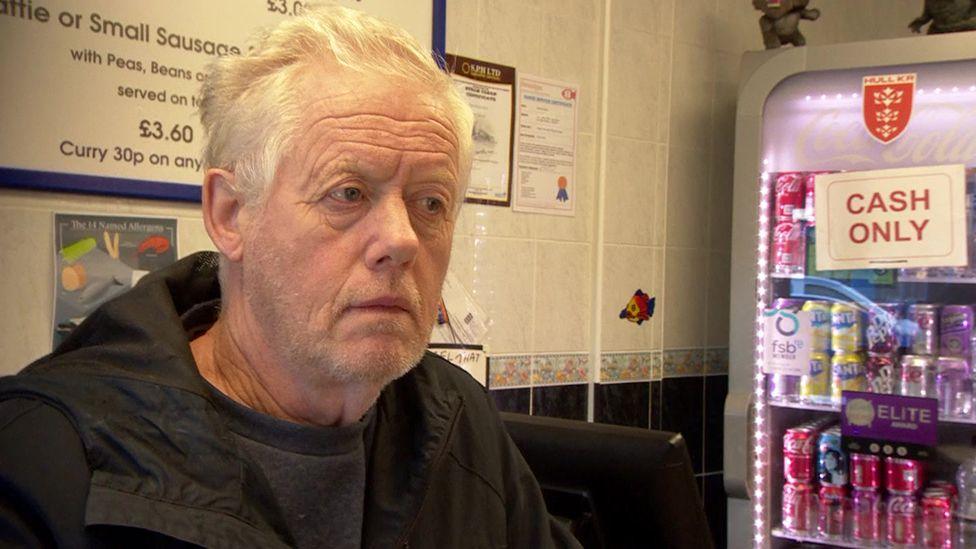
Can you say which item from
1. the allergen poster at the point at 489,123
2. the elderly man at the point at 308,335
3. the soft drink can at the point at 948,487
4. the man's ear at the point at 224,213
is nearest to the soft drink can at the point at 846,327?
the soft drink can at the point at 948,487

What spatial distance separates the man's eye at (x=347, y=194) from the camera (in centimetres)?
123

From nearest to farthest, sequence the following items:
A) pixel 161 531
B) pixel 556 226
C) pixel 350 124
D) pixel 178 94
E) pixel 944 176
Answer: pixel 161 531, pixel 350 124, pixel 178 94, pixel 944 176, pixel 556 226

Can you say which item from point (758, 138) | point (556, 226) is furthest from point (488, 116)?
point (758, 138)

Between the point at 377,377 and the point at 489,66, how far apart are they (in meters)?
1.80

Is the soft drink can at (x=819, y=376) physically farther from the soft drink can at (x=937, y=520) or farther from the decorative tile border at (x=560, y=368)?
the decorative tile border at (x=560, y=368)

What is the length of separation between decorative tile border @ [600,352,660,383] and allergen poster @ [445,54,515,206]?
0.69 m

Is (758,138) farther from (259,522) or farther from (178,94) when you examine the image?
(259,522)

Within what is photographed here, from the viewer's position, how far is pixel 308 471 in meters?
1.28

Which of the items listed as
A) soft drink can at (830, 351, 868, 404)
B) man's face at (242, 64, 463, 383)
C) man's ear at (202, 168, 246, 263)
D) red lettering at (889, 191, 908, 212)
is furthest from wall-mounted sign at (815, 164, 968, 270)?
man's ear at (202, 168, 246, 263)

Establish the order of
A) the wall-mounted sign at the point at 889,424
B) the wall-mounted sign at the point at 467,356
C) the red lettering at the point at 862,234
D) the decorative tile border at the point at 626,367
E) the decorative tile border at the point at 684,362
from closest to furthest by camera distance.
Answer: the wall-mounted sign at the point at 467,356
the wall-mounted sign at the point at 889,424
the red lettering at the point at 862,234
the decorative tile border at the point at 626,367
the decorative tile border at the point at 684,362

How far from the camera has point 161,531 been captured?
3.21 ft

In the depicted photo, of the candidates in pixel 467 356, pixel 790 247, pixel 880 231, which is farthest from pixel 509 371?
pixel 880 231

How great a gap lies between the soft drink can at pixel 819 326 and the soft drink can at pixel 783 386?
0.15 metres

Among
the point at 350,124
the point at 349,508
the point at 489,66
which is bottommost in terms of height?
the point at 349,508
